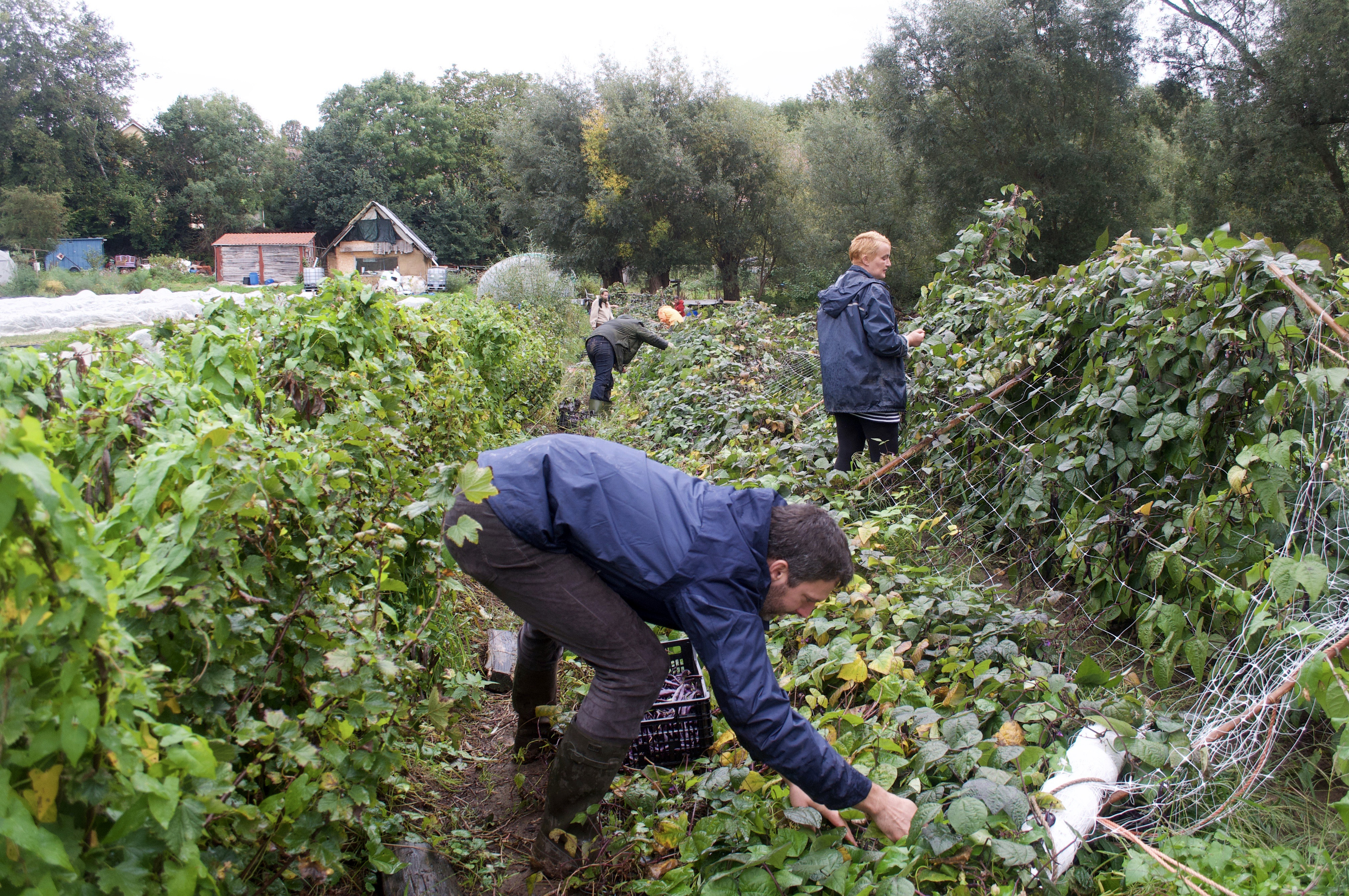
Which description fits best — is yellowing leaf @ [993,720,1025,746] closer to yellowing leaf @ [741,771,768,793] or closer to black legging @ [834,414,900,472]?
yellowing leaf @ [741,771,768,793]

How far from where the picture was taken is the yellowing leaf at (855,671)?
2736 mm

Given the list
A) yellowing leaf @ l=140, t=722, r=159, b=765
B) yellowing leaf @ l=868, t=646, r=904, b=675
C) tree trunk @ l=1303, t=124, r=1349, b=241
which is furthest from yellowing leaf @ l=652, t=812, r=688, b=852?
tree trunk @ l=1303, t=124, r=1349, b=241

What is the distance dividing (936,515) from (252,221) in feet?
175

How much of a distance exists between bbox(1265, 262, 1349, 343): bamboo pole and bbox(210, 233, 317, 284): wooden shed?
46106mm

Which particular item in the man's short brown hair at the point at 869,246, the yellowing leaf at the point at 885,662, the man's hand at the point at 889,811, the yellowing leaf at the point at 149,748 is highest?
the man's short brown hair at the point at 869,246

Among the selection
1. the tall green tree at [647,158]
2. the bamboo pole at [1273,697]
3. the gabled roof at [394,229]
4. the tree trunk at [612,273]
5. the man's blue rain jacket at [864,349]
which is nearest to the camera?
the bamboo pole at [1273,697]

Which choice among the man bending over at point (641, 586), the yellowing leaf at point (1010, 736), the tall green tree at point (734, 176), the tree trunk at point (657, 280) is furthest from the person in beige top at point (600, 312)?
the tree trunk at point (657, 280)

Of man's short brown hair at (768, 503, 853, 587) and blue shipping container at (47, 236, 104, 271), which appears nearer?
man's short brown hair at (768, 503, 853, 587)

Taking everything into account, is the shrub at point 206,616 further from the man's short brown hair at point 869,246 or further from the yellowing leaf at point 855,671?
the man's short brown hair at point 869,246

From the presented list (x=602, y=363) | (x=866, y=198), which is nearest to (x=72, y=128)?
(x=866, y=198)

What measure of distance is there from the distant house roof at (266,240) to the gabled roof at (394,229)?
4.49 ft

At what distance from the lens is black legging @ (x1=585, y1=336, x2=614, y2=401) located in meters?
8.53

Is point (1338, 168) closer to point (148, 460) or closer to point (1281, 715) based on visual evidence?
point (1281, 715)

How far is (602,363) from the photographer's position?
8555mm
